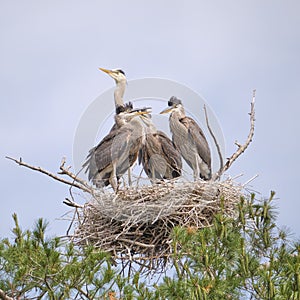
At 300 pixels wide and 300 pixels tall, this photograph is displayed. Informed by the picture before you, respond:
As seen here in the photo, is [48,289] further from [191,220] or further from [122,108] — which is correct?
[122,108]

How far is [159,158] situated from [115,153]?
46cm

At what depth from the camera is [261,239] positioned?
5730 mm

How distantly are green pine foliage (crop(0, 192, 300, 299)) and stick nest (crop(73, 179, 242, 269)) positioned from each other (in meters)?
1.37

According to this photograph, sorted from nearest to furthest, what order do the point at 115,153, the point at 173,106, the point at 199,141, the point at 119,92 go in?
the point at 115,153 → the point at 199,141 → the point at 173,106 → the point at 119,92

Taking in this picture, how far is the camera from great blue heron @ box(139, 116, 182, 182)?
8.70 meters

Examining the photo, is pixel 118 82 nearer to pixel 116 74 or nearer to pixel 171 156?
pixel 116 74

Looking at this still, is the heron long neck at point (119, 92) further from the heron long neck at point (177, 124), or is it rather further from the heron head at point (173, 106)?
the heron long neck at point (177, 124)

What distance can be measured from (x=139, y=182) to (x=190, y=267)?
252cm

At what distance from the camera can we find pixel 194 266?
5.36 meters

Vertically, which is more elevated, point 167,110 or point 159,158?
point 167,110

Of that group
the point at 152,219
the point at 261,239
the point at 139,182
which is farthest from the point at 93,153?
the point at 261,239

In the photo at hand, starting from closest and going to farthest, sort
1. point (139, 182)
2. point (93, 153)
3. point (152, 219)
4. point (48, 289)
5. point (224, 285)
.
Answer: point (224, 285) < point (48, 289) < point (152, 219) < point (139, 182) < point (93, 153)

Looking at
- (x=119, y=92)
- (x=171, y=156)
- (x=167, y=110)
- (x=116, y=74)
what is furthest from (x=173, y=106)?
(x=116, y=74)

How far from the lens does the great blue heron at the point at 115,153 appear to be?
8.55 m
